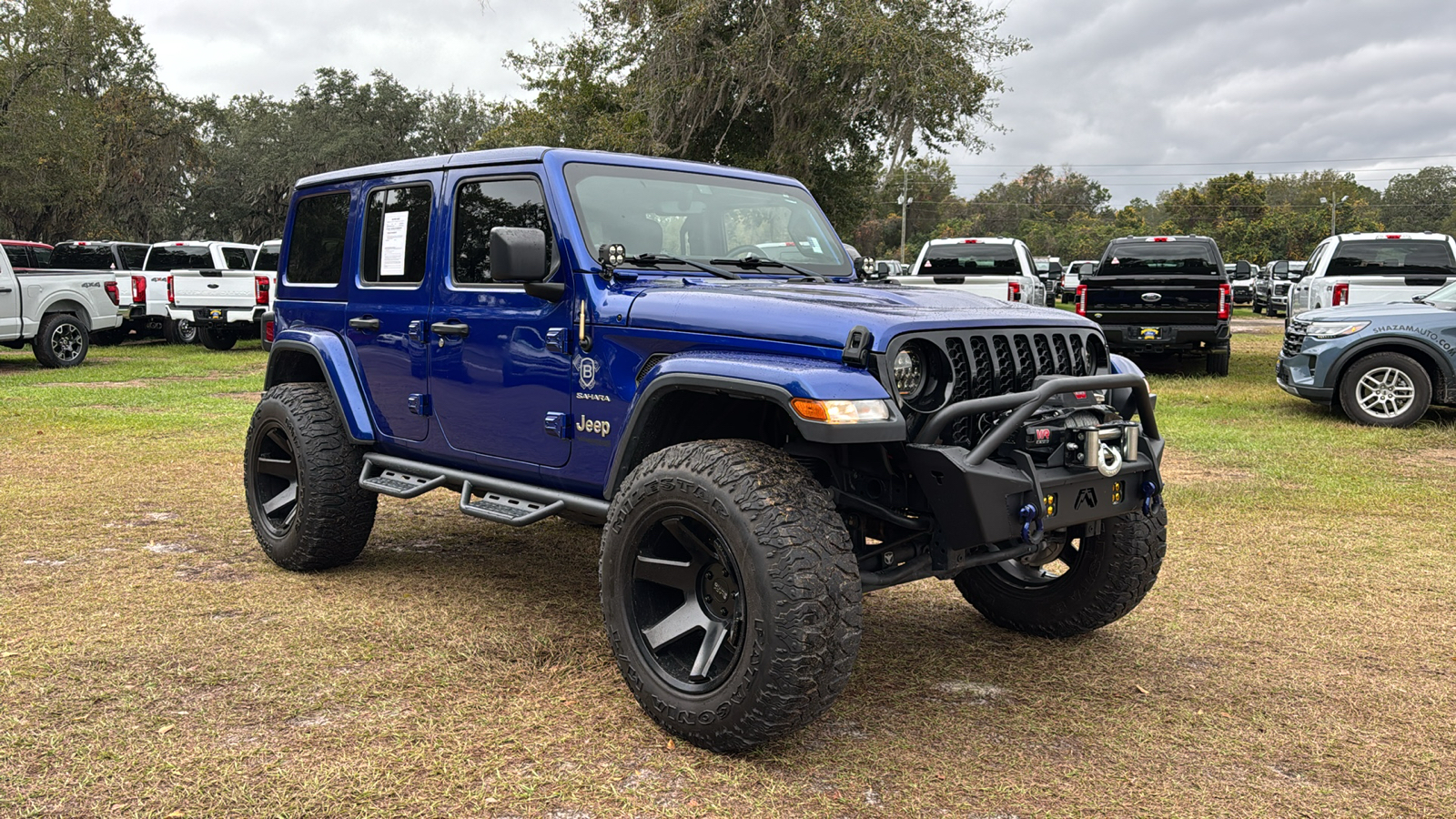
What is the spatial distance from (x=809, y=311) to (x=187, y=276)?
18.0 meters

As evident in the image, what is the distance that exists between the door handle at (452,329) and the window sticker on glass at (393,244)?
45 cm

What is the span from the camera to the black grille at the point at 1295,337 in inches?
430

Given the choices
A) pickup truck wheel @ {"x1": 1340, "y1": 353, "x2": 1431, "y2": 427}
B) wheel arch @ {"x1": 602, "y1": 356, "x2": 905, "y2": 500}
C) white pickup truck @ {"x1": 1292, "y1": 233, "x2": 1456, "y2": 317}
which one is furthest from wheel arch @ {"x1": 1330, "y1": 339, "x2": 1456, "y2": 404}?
wheel arch @ {"x1": 602, "y1": 356, "x2": 905, "y2": 500}

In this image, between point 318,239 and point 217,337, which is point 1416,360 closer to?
point 318,239

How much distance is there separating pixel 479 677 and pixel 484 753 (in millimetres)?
651

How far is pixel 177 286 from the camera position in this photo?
18688mm

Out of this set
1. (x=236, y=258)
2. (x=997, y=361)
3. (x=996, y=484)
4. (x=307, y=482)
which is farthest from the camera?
(x=236, y=258)

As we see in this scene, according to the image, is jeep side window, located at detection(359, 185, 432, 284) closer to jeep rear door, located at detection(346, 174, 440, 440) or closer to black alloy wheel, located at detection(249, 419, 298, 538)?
jeep rear door, located at detection(346, 174, 440, 440)

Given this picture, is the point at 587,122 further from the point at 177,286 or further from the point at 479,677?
the point at 479,677

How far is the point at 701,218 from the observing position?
458 centimetres

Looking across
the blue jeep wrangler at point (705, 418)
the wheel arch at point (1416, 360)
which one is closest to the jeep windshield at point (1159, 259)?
the wheel arch at point (1416, 360)

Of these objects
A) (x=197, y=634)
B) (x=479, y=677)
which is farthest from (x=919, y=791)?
(x=197, y=634)

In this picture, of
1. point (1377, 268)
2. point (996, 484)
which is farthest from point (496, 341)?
point (1377, 268)

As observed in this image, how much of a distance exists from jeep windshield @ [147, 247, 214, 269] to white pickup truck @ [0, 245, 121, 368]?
2.91 m
